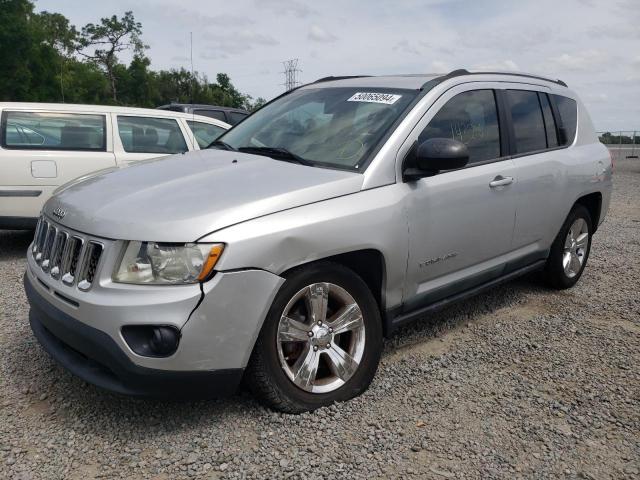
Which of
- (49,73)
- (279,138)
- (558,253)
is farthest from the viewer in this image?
(49,73)

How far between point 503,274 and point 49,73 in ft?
163

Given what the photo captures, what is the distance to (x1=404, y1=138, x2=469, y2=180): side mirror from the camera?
10.3 ft

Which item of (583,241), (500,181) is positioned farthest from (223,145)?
(583,241)

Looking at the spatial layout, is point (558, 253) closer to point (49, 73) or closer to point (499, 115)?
point (499, 115)

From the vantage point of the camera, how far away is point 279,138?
372cm

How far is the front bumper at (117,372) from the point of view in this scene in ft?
8.25

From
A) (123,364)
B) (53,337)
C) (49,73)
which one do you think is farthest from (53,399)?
(49,73)

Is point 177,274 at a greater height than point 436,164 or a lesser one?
lesser

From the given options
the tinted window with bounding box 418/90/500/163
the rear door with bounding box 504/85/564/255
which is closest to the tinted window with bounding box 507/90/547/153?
the rear door with bounding box 504/85/564/255

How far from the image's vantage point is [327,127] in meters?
3.56

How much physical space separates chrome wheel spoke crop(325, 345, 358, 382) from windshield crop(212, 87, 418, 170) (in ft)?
3.21

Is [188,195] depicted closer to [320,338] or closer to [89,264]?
[89,264]

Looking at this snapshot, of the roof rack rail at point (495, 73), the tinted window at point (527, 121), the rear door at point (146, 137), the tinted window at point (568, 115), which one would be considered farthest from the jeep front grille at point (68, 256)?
the tinted window at point (568, 115)

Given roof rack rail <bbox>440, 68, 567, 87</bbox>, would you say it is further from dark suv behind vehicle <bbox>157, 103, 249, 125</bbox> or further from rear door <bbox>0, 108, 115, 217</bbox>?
dark suv behind vehicle <bbox>157, 103, 249, 125</bbox>
